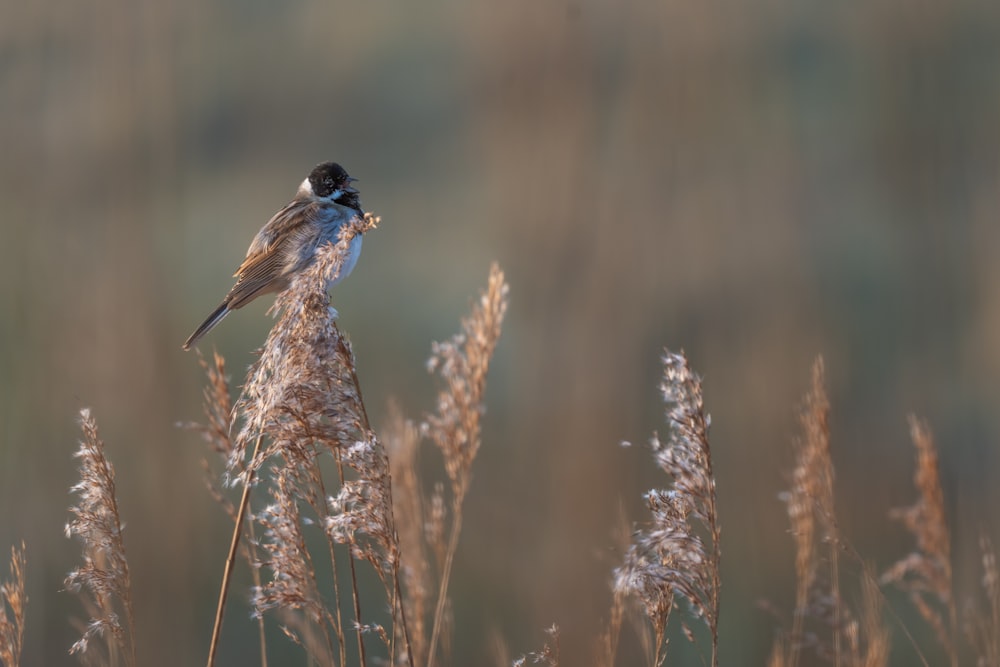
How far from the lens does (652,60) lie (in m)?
5.11

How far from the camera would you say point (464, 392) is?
199 centimetres

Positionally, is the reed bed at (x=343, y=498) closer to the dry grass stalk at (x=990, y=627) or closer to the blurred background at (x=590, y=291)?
the dry grass stalk at (x=990, y=627)

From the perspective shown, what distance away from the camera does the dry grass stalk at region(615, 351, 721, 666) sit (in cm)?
157

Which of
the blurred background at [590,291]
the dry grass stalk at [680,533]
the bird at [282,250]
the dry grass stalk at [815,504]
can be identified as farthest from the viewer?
the blurred background at [590,291]

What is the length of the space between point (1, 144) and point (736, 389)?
4332 mm

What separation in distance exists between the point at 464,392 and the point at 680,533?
56cm

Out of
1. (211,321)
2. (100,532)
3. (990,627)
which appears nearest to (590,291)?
(211,321)

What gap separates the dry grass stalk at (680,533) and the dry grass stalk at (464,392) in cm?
44

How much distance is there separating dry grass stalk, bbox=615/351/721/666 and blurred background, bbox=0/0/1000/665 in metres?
1.53

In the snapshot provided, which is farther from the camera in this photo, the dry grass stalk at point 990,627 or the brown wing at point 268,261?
the brown wing at point 268,261

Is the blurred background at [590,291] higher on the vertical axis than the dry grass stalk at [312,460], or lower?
higher

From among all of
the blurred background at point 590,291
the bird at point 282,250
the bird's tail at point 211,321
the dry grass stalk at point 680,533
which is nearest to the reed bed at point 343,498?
the dry grass stalk at point 680,533

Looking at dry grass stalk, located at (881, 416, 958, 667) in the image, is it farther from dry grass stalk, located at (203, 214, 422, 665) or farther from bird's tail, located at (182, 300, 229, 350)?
bird's tail, located at (182, 300, 229, 350)

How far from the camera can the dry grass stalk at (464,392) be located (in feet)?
6.42
